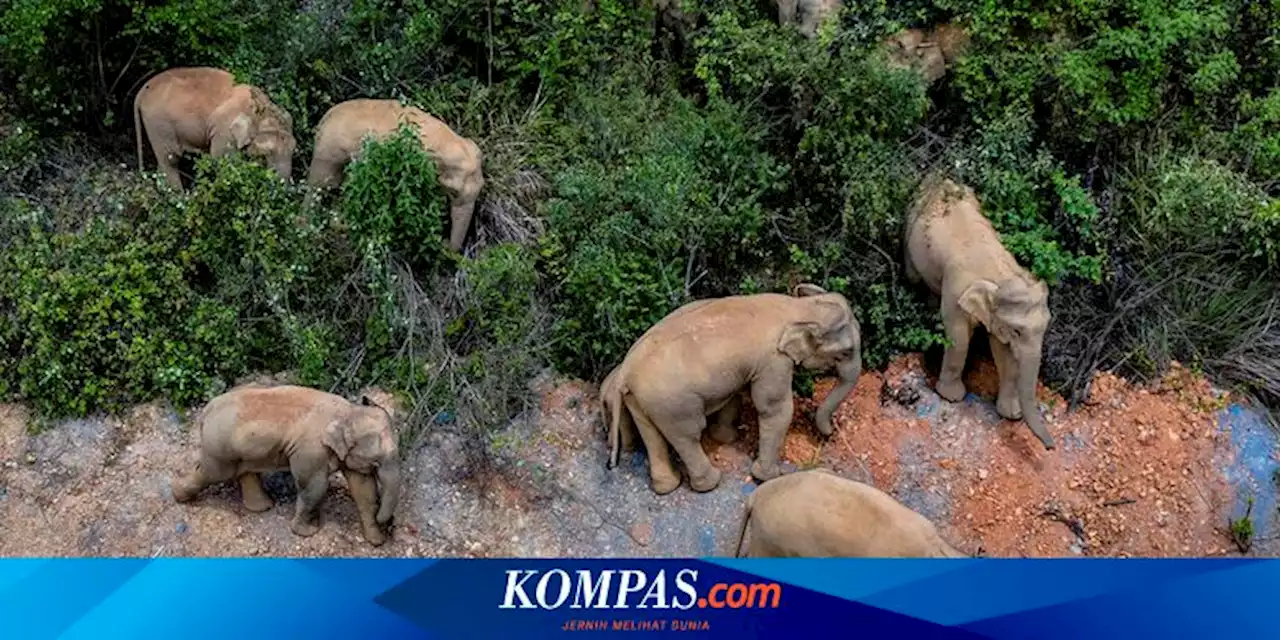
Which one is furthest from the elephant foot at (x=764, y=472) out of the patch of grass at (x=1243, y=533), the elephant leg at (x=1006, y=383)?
the patch of grass at (x=1243, y=533)

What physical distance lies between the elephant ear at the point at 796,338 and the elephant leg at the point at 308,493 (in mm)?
3050

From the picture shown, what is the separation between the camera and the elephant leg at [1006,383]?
9297mm

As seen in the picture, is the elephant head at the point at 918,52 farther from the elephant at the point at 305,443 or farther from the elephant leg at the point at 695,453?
the elephant at the point at 305,443

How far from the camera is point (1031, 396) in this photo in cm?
923

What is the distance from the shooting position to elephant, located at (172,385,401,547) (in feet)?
27.4

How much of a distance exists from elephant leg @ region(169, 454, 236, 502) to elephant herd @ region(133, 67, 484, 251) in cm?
253

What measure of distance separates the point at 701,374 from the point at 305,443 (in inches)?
99.7

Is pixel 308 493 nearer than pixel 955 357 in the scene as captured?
Yes

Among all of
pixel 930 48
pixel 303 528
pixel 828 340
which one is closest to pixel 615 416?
pixel 828 340

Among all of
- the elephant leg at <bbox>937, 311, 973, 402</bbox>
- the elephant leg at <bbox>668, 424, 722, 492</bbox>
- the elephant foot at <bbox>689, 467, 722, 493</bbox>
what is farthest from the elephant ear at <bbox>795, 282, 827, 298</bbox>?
the elephant foot at <bbox>689, 467, 722, 493</bbox>

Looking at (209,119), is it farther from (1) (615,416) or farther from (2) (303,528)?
(1) (615,416)

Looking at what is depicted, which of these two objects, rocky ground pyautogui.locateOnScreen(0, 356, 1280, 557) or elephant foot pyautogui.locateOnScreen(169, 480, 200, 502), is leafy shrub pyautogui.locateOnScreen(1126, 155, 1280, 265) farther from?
elephant foot pyautogui.locateOnScreen(169, 480, 200, 502)

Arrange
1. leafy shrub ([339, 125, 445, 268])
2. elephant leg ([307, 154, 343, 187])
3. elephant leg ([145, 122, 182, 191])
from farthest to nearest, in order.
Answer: elephant leg ([145, 122, 182, 191]) → elephant leg ([307, 154, 343, 187]) → leafy shrub ([339, 125, 445, 268])

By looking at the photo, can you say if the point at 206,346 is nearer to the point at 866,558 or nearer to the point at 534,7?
the point at 534,7
